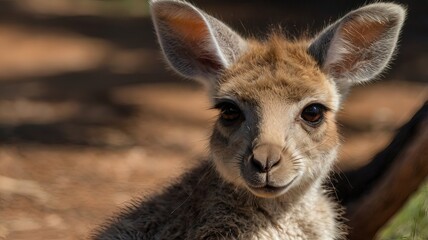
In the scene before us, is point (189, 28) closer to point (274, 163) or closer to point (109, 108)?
point (274, 163)

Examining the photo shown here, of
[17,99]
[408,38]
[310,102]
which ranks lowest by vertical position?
[408,38]

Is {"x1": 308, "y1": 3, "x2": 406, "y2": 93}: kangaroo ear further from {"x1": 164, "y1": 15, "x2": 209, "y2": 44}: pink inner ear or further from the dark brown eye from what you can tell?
{"x1": 164, "y1": 15, "x2": 209, "y2": 44}: pink inner ear

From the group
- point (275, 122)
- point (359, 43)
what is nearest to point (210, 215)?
point (275, 122)

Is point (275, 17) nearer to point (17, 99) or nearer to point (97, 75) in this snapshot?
point (97, 75)

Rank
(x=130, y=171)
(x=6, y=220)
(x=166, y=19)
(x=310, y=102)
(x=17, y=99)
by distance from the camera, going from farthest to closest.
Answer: (x=17, y=99) < (x=130, y=171) < (x=6, y=220) < (x=166, y=19) < (x=310, y=102)

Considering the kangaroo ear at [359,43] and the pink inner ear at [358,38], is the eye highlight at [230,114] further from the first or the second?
the pink inner ear at [358,38]

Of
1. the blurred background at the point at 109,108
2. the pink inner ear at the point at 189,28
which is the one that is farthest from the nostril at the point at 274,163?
the blurred background at the point at 109,108

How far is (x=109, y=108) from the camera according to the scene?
1076cm

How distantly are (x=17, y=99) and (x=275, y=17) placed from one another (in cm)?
407

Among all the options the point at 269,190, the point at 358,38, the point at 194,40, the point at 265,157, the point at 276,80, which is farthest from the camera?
the point at 194,40

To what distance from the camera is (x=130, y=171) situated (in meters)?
9.46

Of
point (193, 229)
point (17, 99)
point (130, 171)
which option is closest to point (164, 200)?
point (193, 229)

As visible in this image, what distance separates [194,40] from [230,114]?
0.72 meters

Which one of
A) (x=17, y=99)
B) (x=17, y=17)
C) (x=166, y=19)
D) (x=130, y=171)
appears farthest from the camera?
(x=17, y=17)
